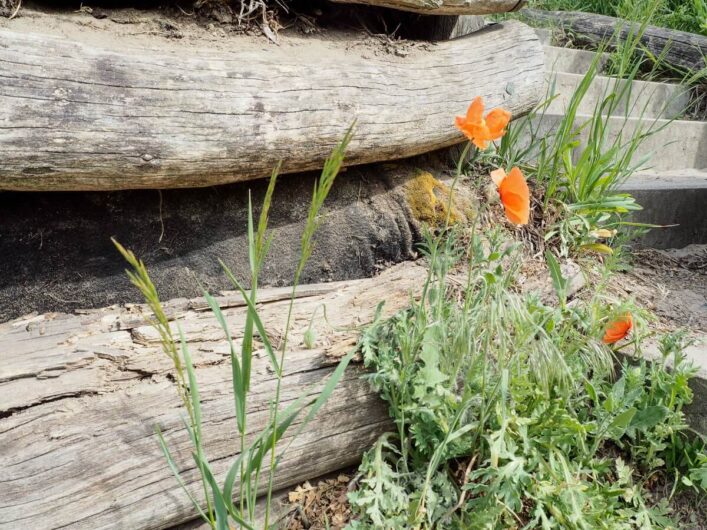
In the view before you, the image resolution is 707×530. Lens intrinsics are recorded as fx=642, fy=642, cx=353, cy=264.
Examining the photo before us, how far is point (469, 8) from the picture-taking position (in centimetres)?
254

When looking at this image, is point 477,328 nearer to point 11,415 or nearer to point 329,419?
point 329,419

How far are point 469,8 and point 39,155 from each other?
5.68 ft

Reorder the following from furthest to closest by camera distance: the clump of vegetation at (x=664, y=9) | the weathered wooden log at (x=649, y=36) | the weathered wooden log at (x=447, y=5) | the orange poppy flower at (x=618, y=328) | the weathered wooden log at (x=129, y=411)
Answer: the clump of vegetation at (x=664, y=9) → the weathered wooden log at (x=649, y=36) → the weathered wooden log at (x=447, y=5) → the orange poppy flower at (x=618, y=328) → the weathered wooden log at (x=129, y=411)

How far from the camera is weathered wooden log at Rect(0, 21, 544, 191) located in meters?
1.58

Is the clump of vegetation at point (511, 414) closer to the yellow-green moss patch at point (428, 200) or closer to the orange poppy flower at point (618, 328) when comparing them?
the orange poppy flower at point (618, 328)

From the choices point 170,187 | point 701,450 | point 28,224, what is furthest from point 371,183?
point 701,450

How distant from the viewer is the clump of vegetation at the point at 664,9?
5.26 meters

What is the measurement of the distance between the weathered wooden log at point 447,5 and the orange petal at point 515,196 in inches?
44.7

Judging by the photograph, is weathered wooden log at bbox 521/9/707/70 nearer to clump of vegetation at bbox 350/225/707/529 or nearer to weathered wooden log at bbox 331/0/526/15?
weathered wooden log at bbox 331/0/526/15

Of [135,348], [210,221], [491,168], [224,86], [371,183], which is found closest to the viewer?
[135,348]

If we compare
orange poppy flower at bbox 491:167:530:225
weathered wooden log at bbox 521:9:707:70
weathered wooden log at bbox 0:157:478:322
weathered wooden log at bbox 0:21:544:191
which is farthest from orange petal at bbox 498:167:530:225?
weathered wooden log at bbox 521:9:707:70

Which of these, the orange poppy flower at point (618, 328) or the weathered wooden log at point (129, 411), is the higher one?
the orange poppy flower at point (618, 328)

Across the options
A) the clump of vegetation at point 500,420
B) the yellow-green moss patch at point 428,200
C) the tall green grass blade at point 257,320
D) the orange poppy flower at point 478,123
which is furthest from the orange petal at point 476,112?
the yellow-green moss patch at point 428,200

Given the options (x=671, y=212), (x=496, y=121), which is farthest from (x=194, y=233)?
(x=671, y=212)
